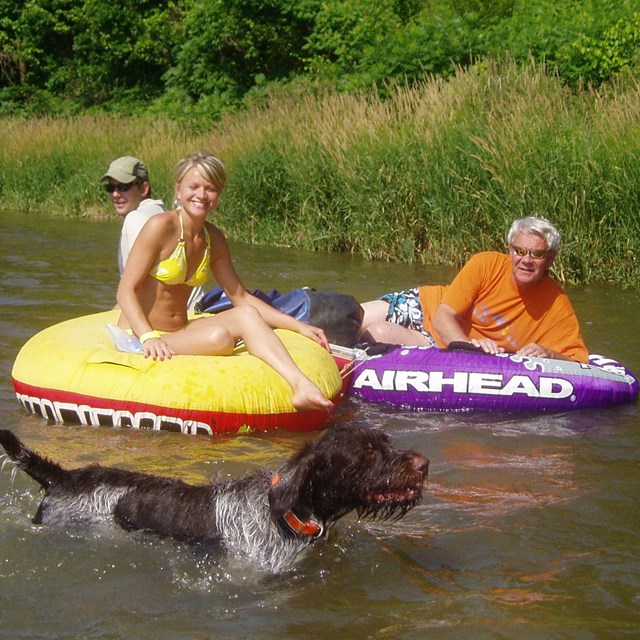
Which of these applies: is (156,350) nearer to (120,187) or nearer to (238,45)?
(120,187)

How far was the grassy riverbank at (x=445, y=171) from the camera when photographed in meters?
12.2

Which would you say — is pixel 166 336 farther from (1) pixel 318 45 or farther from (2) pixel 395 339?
(1) pixel 318 45

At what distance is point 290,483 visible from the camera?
4.56 metres

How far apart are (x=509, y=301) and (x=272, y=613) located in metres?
4.23

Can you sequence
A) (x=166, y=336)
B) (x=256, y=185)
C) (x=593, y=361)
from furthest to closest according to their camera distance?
(x=256, y=185), (x=593, y=361), (x=166, y=336)

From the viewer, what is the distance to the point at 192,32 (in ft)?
103

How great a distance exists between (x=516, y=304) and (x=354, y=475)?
395 centimetres

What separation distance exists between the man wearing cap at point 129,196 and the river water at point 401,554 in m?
1.48

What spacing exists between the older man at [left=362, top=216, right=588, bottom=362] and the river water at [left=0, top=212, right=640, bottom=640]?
69 centimetres

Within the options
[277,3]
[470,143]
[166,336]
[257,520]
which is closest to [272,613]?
[257,520]

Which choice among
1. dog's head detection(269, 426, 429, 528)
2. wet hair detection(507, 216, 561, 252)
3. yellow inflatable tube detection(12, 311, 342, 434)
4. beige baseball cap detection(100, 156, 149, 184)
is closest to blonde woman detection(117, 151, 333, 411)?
yellow inflatable tube detection(12, 311, 342, 434)

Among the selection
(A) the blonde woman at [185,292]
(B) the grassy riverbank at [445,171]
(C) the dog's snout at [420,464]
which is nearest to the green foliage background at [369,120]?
(B) the grassy riverbank at [445,171]

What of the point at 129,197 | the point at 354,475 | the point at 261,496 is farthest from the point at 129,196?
the point at 354,475

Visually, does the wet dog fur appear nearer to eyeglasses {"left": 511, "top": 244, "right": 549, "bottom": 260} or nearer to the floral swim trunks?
Answer: eyeglasses {"left": 511, "top": 244, "right": 549, "bottom": 260}
